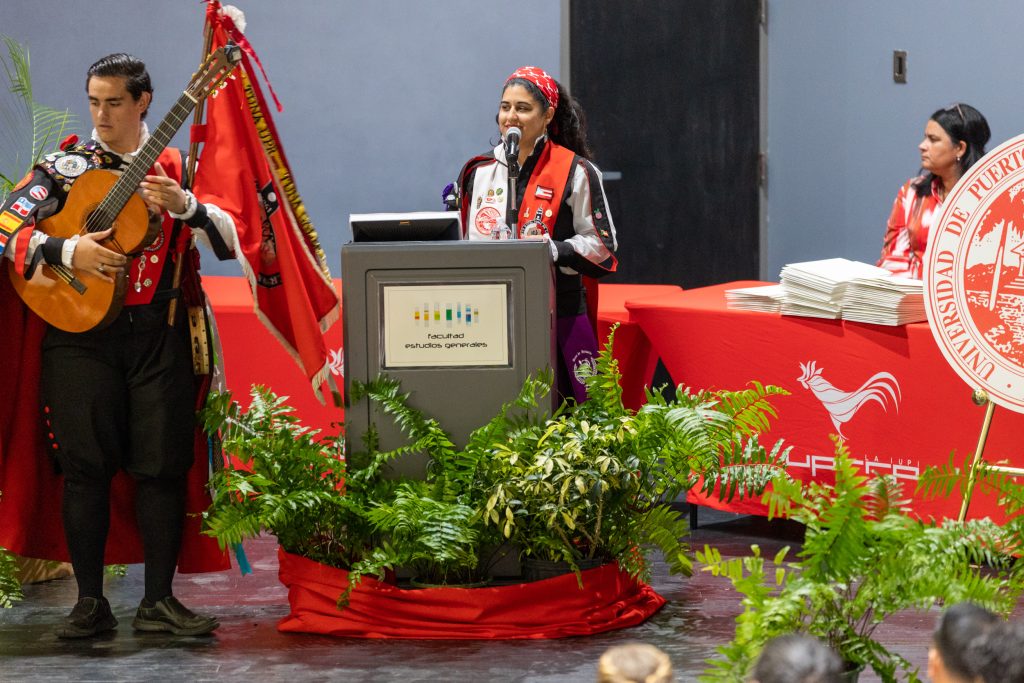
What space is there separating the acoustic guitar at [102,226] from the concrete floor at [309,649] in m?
0.81

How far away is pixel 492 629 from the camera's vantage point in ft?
12.1

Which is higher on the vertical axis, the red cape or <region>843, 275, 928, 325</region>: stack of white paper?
<region>843, 275, 928, 325</region>: stack of white paper

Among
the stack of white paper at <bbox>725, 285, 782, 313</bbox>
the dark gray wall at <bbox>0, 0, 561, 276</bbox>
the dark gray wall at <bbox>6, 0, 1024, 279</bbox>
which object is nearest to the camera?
the stack of white paper at <bbox>725, 285, 782, 313</bbox>

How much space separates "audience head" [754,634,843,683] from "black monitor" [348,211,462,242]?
2.03m

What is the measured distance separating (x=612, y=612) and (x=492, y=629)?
1.05ft

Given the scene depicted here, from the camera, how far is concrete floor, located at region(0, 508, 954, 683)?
347 centimetres

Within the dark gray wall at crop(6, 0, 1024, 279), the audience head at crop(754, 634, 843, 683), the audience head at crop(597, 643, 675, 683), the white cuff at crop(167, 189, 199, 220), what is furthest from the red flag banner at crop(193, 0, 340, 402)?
the dark gray wall at crop(6, 0, 1024, 279)

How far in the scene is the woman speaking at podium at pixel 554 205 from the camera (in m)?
4.26

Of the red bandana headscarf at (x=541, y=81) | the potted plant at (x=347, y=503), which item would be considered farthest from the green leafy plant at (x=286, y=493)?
the red bandana headscarf at (x=541, y=81)

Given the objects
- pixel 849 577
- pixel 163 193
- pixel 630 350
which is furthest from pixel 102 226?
pixel 630 350

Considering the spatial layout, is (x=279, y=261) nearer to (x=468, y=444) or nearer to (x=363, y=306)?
(x=363, y=306)

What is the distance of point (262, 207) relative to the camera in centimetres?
386

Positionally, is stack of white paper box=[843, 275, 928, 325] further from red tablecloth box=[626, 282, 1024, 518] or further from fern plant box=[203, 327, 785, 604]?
fern plant box=[203, 327, 785, 604]

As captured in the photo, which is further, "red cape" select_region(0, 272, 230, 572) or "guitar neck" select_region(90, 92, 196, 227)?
"red cape" select_region(0, 272, 230, 572)
